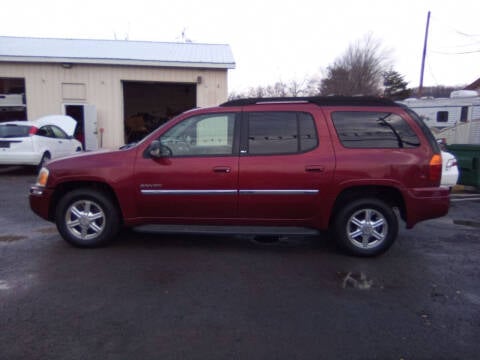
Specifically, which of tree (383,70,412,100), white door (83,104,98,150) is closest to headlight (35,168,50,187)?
white door (83,104,98,150)

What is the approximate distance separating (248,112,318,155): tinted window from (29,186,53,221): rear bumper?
2.62m

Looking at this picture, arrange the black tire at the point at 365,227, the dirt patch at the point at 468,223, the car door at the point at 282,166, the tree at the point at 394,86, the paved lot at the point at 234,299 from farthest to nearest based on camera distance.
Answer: the tree at the point at 394,86 < the dirt patch at the point at 468,223 < the black tire at the point at 365,227 < the car door at the point at 282,166 < the paved lot at the point at 234,299

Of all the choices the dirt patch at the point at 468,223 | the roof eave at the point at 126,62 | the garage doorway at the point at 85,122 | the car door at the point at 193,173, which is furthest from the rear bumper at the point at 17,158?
the dirt patch at the point at 468,223

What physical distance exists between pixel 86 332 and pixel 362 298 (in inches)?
97.3

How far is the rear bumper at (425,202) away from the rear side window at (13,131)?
409 inches

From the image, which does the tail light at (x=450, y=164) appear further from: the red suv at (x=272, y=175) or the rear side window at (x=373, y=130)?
the rear side window at (x=373, y=130)

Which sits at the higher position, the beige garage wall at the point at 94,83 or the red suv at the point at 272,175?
the beige garage wall at the point at 94,83

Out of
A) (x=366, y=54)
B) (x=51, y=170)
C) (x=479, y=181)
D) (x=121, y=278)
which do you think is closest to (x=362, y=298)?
(x=121, y=278)

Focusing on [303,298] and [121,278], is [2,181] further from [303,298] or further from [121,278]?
[303,298]

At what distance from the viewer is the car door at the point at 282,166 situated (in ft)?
16.1

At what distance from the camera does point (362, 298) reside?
3945 mm

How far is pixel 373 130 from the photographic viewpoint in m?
5.06

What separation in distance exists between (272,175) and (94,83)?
13321 millimetres

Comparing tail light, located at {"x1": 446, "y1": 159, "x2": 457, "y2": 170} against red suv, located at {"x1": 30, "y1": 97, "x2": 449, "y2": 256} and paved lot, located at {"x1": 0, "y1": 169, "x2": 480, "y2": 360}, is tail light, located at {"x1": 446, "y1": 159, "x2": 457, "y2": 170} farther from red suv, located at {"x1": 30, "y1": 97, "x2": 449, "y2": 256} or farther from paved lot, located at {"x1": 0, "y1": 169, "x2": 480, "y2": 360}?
red suv, located at {"x1": 30, "y1": 97, "x2": 449, "y2": 256}
